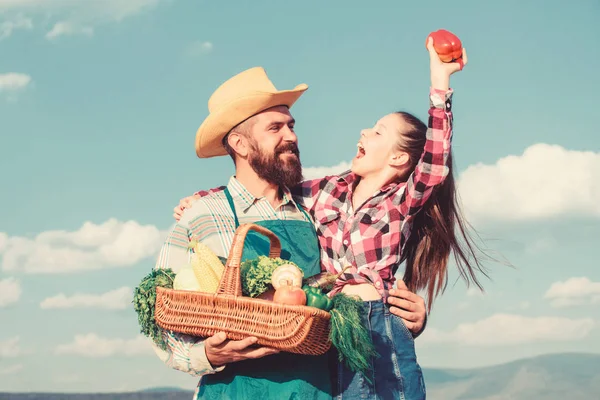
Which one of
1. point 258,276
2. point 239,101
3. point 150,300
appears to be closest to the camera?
point 258,276

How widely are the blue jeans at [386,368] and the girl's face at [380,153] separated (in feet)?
2.99

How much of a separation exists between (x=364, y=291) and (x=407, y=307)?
0.28 metres

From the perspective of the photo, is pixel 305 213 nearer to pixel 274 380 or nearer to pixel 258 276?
pixel 258 276

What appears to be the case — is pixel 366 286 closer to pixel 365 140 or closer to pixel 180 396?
pixel 365 140

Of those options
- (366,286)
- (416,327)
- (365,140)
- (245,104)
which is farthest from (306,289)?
(245,104)

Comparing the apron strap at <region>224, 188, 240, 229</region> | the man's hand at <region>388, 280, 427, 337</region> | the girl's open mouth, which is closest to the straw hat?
the apron strap at <region>224, 188, 240, 229</region>

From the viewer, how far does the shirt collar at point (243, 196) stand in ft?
16.8

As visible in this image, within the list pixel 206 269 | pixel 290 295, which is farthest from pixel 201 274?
pixel 290 295

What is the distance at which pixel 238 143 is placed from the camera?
5445mm

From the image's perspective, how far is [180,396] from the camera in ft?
56.0

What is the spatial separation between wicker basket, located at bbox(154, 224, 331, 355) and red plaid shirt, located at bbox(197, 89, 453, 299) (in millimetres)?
783

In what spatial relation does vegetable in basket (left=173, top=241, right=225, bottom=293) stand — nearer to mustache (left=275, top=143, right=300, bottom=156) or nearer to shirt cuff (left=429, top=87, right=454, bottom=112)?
mustache (left=275, top=143, right=300, bottom=156)

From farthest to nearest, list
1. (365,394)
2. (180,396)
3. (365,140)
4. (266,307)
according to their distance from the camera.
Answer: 1. (180,396)
2. (365,140)
3. (365,394)
4. (266,307)

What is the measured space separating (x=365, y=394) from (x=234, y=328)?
932 millimetres
